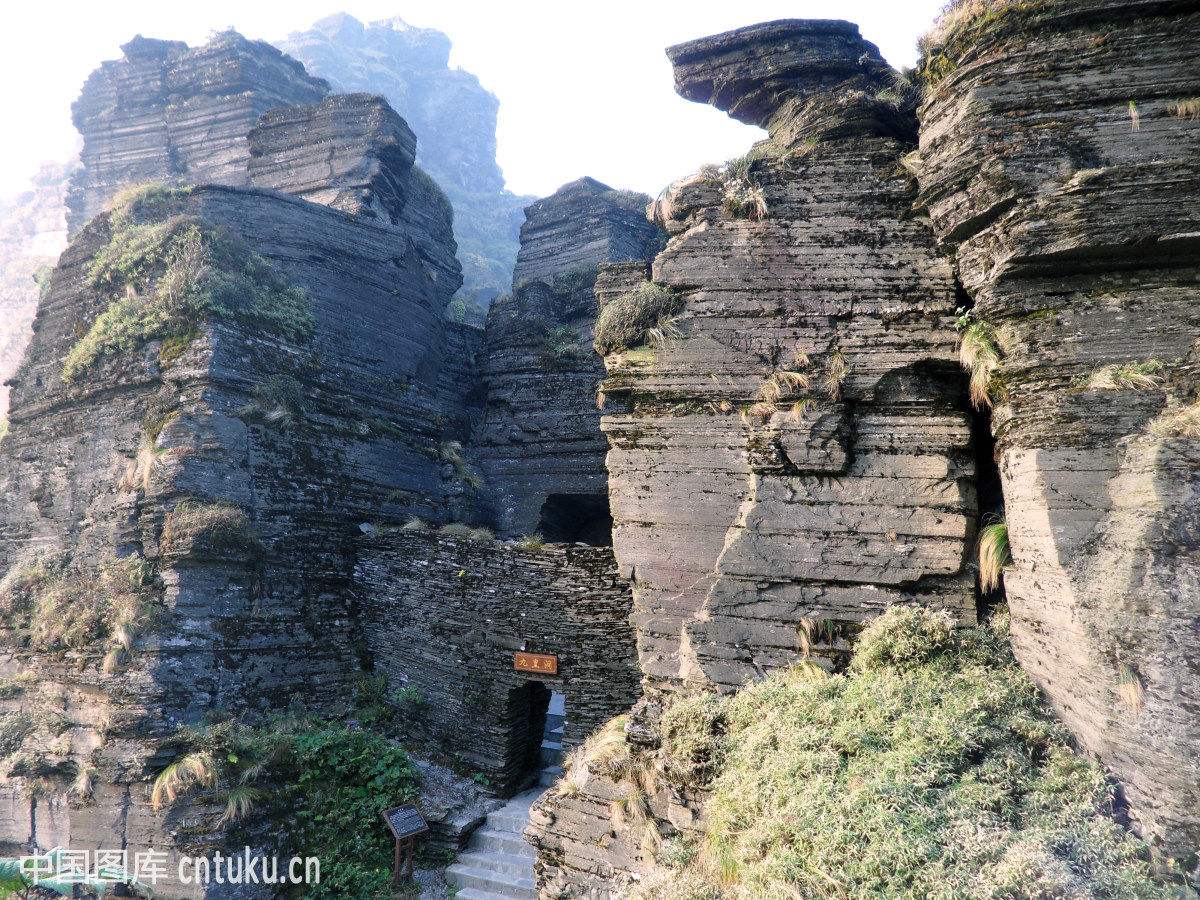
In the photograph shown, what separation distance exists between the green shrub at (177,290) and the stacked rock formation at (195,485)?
0.06m

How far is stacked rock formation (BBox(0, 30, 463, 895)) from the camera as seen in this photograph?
33.4ft

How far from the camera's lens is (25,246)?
50844mm

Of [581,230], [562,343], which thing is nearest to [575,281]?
[562,343]

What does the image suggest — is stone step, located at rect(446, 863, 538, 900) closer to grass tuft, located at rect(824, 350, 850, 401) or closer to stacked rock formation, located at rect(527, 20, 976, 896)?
stacked rock formation, located at rect(527, 20, 976, 896)

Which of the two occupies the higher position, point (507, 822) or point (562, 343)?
point (562, 343)

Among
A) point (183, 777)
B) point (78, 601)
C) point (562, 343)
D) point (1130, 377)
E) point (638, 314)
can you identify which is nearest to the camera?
point (1130, 377)

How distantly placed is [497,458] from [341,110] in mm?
9369

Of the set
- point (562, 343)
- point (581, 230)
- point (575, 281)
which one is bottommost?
point (562, 343)

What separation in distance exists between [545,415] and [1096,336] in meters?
12.0

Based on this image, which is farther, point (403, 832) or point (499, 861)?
point (499, 861)

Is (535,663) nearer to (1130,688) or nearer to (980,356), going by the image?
(980,356)

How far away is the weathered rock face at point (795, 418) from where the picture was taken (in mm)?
6379

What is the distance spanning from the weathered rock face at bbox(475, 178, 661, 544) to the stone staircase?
5.94m

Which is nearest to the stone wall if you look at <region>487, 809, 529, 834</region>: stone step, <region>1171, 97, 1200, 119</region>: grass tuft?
<region>487, 809, 529, 834</region>: stone step
